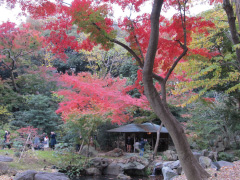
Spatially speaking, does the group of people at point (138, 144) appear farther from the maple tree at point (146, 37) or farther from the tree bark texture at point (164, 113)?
the tree bark texture at point (164, 113)

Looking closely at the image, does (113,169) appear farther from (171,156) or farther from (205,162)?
(205,162)

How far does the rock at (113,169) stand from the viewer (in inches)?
456

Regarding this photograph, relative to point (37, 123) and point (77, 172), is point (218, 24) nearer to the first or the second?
point (77, 172)

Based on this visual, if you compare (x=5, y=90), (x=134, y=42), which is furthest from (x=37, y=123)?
(x=134, y=42)

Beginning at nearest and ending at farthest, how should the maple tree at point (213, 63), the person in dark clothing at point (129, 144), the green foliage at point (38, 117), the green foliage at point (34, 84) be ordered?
the maple tree at point (213, 63), the person in dark clothing at point (129, 144), the green foliage at point (38, 117), the green foliage at point (34, 84)

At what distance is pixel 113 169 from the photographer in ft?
38.6

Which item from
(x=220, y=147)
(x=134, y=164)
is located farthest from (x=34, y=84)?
(x=220, y=147)

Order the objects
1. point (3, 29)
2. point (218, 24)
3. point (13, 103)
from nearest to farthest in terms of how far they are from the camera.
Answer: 1. point (218, 24)
2. point (3, 29)
3. point (13, 103)

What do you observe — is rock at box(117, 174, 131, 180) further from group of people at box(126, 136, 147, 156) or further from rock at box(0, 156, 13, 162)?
rock at box(0, 156, 13, 162)

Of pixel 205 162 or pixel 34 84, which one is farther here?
pixel 34 84

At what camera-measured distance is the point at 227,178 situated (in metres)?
5.55

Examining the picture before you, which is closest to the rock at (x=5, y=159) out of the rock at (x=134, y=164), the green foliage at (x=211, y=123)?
the rock at (x=134, y=164)

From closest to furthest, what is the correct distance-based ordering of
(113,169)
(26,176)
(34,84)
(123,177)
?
1. (26,176)
2. (123,177)
3. (113,169)
4. (34,84)

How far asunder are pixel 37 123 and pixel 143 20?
45.4ft
